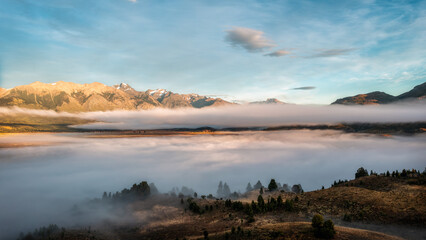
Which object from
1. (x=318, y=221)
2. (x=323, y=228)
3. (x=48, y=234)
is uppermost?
(x=318, y=221)

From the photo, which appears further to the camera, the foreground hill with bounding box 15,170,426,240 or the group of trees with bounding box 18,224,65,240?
the group of trees with bounding box 18,224,65,240

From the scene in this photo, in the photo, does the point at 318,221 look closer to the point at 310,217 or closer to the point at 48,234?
the point at 310,217

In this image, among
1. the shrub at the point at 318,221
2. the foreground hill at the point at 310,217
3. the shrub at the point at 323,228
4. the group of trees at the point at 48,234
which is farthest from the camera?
the group of trees at the point at 48,234

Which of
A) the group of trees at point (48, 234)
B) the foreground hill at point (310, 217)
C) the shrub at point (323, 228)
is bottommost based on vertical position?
the group of trees at point (48, 234)

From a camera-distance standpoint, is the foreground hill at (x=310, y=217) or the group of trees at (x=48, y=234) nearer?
the foreground hill at (x=310, y=217)

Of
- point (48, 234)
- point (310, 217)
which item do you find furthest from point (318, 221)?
point (48, 234)

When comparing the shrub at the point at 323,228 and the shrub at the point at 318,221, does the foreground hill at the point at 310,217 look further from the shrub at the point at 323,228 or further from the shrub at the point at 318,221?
the shrub at the point at 318,221

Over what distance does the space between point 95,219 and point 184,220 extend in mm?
100628

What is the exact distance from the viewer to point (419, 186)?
10400 centimetres

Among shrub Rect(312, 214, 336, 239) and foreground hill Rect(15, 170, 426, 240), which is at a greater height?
A: shrub Rect(312, 214, 336, 239)

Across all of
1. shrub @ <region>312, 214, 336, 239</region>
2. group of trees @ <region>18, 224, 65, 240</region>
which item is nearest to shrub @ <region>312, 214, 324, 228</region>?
shrub @ <region>312, 214, 336, 239</region>

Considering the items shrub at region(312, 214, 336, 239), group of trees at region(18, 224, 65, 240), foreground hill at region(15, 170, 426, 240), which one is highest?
shrub at region(312, 214, 336, 239)

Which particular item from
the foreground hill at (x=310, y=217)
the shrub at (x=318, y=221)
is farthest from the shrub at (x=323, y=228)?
the foreground hill at (x=310, y=217)

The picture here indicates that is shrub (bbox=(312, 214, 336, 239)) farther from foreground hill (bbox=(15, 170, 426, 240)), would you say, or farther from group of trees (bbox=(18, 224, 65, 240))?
group of trees (bbox=(18, 224, 65, 240))
